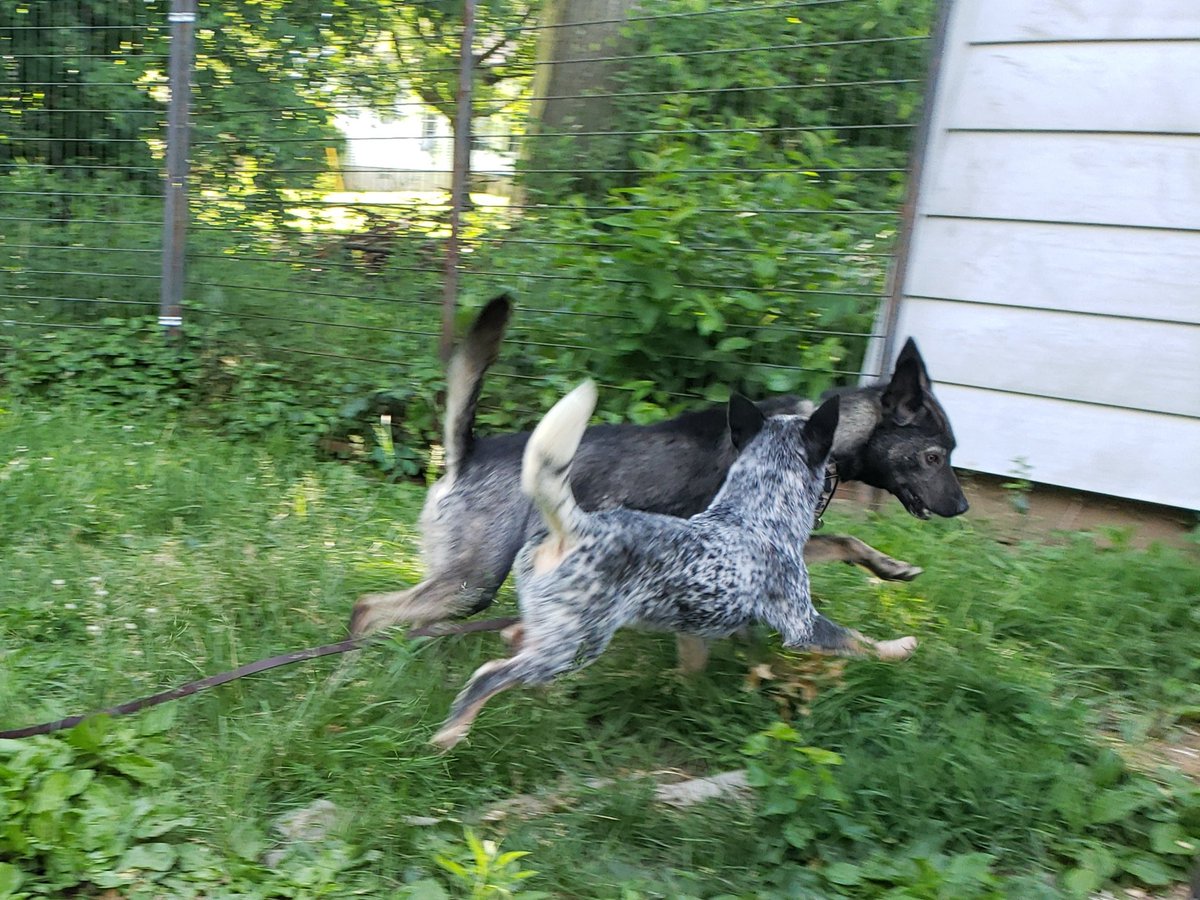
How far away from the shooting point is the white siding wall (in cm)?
485

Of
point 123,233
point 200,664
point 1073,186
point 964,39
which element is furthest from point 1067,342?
point 123,233

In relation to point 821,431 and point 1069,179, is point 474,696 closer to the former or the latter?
point 821,431

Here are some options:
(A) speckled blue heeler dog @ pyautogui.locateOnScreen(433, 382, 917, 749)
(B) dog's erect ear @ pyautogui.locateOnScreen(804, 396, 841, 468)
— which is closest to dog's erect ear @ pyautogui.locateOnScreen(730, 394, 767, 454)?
(A) speckled blue heeler dog @ pyautogui.locateOnScreen(433, 382, 917, 749)

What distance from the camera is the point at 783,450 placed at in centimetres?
364

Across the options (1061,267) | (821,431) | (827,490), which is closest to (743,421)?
(821,431)

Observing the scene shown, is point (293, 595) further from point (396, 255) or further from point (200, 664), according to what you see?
point (396, 255)

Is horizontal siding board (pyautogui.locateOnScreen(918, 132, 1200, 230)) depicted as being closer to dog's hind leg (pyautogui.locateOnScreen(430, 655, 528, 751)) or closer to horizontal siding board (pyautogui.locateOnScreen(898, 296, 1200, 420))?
horizontal siding board (pyautogui.locateOnScreen(898, 296, 1200, 420))

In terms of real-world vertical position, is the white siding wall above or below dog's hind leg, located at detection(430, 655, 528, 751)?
above

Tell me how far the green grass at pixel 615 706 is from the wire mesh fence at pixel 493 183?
1.53 m

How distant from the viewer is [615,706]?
3.59m

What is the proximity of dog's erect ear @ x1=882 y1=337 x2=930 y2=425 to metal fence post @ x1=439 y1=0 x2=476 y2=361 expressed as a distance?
118 inches

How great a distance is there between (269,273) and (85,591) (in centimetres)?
350

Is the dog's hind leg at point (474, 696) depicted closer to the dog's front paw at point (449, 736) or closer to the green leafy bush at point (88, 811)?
A: the dog's front paw at point (449, 736)

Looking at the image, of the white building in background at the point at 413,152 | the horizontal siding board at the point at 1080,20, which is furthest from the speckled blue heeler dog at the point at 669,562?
the white building in background at the point at 413,152
